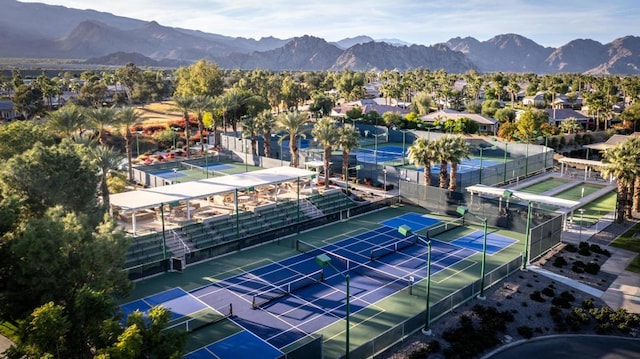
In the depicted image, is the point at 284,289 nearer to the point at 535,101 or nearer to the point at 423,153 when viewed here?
the point at 423,153

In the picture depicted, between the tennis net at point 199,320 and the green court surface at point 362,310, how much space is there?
1.11 feet

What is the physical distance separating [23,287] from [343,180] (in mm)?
37783

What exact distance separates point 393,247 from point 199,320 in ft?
48.0

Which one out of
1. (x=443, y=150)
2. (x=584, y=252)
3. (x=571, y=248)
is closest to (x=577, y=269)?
(x=584, y=252)

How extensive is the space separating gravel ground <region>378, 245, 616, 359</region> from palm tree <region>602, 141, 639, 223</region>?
818 cm

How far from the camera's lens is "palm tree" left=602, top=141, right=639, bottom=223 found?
36.4 metres

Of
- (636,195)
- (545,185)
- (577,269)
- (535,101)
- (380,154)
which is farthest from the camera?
(535,101)

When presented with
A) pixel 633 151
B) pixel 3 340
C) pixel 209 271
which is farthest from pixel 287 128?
pixel 3 340

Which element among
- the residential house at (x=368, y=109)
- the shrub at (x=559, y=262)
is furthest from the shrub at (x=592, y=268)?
the residential house at (x=368, y=109)

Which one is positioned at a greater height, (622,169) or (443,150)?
(443,150)

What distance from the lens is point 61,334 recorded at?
1388cm

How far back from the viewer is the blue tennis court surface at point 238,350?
67.3ft

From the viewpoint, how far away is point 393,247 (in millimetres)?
33094

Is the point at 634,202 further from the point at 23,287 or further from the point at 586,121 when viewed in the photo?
the point at 586,121
